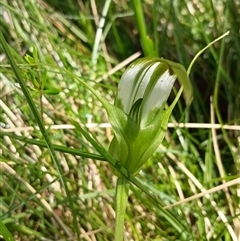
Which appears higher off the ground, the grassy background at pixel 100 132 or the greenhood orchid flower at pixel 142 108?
the greenhood orchid flower at pixel 142 108

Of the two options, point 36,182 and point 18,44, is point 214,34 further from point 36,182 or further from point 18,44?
point 36,182

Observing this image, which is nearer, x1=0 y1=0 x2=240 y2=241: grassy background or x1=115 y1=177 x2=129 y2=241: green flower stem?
x1=115 y1=177 x2=129 y2=241: green flower stem

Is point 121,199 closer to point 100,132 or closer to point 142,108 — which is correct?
point 142,108

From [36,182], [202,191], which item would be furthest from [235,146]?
[36,182]

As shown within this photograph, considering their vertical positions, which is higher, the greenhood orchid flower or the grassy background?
the greenhood orchid flower

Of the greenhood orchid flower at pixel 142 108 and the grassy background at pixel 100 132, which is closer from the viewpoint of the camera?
the greenhood orchid flower at pixel 142 108
